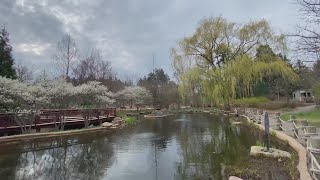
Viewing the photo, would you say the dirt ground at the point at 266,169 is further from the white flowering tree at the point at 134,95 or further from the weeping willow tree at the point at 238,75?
the white flowering tree at the point at 134,95

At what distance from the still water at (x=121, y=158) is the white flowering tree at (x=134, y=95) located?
27485mm

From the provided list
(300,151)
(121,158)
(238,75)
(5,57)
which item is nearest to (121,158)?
(121,158)

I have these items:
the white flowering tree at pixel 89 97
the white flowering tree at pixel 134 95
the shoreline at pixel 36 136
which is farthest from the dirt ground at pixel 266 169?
the white flowering tree at pixel 134 95

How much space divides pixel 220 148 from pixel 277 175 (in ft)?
15.3

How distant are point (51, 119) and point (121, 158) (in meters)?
9.63

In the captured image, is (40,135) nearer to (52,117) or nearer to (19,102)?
(19,102)

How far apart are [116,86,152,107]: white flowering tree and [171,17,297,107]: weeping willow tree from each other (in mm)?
10756

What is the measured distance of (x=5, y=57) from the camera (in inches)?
875

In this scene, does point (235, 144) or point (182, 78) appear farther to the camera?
point (182, 78)

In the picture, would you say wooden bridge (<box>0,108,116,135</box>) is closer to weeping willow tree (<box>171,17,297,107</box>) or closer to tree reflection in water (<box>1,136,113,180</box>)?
tree reflection in water (<box>1,136,113,180</box>)

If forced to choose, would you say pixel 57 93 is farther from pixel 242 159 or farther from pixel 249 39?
pixel 249 39

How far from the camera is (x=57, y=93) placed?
19.5 meters

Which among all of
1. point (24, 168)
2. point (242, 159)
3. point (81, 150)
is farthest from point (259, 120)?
point (24, 168)

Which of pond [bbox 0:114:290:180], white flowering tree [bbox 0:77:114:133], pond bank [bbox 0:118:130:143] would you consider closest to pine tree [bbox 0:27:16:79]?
white flowering tree [bbox 0:77:114:133]
